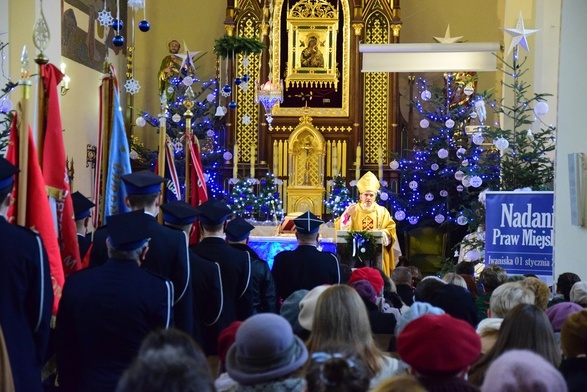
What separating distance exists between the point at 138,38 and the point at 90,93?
3628 millimetres

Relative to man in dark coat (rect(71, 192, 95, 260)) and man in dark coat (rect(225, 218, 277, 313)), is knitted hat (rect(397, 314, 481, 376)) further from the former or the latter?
man in dark coat (rect(71, 192, 95, 260))

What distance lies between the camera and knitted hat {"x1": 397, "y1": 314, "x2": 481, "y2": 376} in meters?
3.80

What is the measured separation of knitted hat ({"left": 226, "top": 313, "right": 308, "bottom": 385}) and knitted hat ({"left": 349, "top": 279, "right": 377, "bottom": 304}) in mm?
3283

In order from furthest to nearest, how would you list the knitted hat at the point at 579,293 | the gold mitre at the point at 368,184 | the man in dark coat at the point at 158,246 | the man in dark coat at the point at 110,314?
1. the gold mitre at the point at 368,184
2. the knitted hat at the point at 579,293
3. the man in dark coat at the point at 158,246
4. the man in dark coat at the point at 110,314

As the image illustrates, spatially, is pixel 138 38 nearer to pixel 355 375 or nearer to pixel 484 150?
pixel 484 150

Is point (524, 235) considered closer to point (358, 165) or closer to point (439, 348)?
point (358, 165)

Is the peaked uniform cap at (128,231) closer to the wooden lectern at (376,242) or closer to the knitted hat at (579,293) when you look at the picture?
the knitted hat at (579,293)

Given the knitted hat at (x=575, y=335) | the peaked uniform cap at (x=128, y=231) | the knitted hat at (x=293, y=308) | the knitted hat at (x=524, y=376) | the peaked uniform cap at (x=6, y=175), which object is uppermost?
the peaked uniform cap at (x=6, y=175)

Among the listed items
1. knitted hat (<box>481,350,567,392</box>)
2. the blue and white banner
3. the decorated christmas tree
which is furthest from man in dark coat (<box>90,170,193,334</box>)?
the decorated christmas tree

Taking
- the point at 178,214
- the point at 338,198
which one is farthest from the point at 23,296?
the point at 338,198

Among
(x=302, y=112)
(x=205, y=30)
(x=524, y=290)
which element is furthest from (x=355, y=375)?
(x=205, y=30)

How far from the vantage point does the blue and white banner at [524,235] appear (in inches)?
477

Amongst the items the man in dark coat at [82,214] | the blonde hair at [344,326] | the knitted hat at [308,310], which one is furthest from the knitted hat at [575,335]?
the man in dark coat at [82,214]

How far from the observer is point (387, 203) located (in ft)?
65.6
